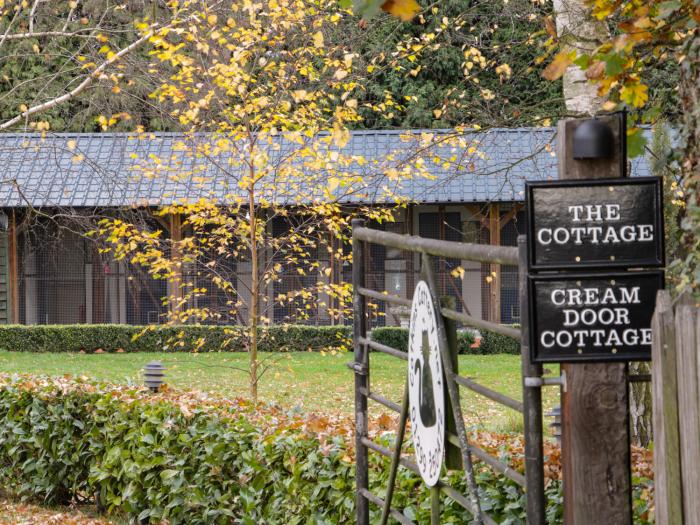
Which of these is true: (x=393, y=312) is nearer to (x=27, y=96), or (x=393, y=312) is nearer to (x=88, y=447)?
(x=27, y=96)

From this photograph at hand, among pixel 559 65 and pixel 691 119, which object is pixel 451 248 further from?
pixel 691 119

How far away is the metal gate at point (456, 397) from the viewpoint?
2.71 m

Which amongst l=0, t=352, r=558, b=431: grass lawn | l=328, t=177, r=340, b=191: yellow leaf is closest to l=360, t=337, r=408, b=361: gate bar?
l=328, t=177, r=340, b=191: yellow leaf

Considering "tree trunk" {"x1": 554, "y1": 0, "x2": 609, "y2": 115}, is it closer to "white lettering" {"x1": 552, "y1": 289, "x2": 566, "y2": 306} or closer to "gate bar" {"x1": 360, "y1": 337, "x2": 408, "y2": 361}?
"gate bar" {"x1": 360, "y1": 337, "x2": 408, "y2": 361}

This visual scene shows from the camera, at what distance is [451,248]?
11.2ft

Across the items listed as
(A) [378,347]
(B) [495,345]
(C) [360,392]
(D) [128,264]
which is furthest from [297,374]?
(A) [378,347]

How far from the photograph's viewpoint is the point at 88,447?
24.1ft

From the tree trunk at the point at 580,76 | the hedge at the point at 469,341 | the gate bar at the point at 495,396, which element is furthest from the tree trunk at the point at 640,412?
the hedge at the point at 469,341

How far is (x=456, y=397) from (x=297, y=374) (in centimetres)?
1307

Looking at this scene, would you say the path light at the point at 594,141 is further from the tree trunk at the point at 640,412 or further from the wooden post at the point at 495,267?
the wooden post at the point at 495,267

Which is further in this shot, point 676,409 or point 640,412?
point 640,412

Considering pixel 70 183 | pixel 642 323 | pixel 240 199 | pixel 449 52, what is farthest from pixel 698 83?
pixel 449 52

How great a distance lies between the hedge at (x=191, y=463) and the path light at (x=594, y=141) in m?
1.33

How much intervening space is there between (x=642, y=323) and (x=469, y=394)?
11480 millimetres
